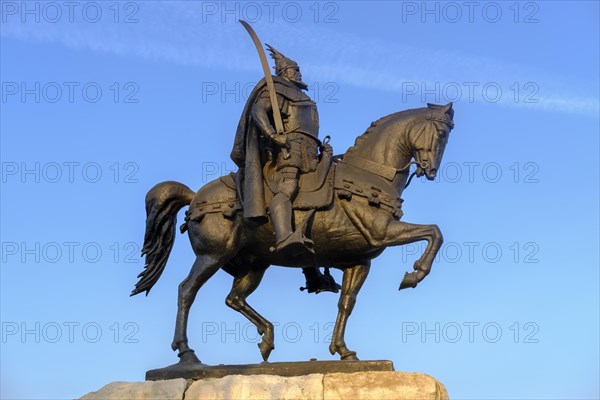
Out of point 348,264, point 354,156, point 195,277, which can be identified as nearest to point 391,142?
point 354,156

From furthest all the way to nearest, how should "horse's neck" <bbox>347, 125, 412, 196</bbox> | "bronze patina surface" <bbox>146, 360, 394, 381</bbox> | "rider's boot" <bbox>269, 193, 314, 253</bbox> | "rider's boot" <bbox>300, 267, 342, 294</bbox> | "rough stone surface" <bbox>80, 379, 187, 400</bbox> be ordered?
"rider's boot" <bbox>300, 267, 342, 294</bbox> → "horse's neck" <bbox>347, 125, 412, 196</bbox> → "rider's boot" <bbox>269, 193, 314, 253</bbox> → "bronze patina surface" <bbox>146, 360, 394, 381</bbox> → "rough stone surface" <bbox>80, 379, 187, 400</bbox>

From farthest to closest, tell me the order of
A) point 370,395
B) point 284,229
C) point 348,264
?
point 348,264, point 284,229, point 370,395

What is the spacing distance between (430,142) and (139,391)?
4221 millimetres

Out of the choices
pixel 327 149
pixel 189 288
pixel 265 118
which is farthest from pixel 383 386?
pixel 265 118

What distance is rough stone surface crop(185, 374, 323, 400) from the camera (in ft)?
39.3

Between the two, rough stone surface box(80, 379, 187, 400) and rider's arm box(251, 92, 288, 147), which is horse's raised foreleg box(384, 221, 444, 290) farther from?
rough stone surface box(80, 379, 187, 400)

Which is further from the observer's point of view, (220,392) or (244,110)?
(244,110)

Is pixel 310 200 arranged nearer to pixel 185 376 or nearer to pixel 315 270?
pixel 315 270

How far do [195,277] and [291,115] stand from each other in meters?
2.14

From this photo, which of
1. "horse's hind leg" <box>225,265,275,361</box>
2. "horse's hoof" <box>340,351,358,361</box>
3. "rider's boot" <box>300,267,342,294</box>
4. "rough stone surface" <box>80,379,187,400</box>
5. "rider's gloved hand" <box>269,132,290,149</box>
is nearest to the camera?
"rough stone surface" <box>80,379,187,400</box>

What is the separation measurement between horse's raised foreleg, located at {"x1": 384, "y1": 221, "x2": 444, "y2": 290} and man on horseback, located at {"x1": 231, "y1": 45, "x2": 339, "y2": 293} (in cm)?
93

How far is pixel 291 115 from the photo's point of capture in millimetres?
13531

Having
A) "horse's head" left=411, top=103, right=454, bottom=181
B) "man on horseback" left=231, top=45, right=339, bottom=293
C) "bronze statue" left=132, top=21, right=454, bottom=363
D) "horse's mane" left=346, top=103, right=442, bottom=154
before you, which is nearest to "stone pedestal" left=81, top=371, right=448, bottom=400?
"bronze statue" left=132, top=21, right=454, bottom=363

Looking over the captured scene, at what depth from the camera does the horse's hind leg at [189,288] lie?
1334 cm
